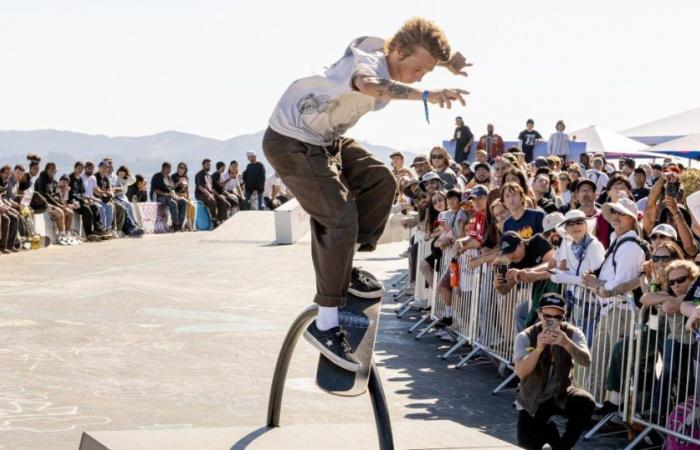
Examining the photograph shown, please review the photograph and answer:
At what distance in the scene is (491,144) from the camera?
80.0ft

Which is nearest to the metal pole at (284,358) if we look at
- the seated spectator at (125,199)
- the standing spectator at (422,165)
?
the standing spectator at (422,165)

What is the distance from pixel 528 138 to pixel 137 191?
35.0ft

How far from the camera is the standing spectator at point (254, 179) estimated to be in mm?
31922

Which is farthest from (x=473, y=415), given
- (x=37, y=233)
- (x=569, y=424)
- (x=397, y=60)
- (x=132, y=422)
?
(x=37, y=233)

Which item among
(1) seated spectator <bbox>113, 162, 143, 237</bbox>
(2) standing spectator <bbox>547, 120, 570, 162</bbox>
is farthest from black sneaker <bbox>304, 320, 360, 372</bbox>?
(1) seated spectator <bbox>113, 162, 143, 237</bbox>

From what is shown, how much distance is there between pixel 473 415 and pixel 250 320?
541 cm

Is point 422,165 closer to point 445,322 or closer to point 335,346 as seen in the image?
point 445,322

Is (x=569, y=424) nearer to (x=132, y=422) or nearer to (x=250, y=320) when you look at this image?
(x=132, y=422)

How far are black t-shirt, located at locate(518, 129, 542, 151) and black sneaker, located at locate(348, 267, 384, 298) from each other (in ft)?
66.3

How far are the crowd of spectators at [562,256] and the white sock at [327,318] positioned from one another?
9.54 feet

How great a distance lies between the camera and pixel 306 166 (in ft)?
17.0

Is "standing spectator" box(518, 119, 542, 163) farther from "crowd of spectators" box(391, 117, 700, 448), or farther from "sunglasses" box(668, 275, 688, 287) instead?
"sunglasses" box(668, 275, 688, 287)

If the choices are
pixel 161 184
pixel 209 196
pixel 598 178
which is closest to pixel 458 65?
pixel 598 178

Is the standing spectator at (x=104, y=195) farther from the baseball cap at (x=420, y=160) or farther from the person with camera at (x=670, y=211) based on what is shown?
the person with camera at (x=670, y=211)
